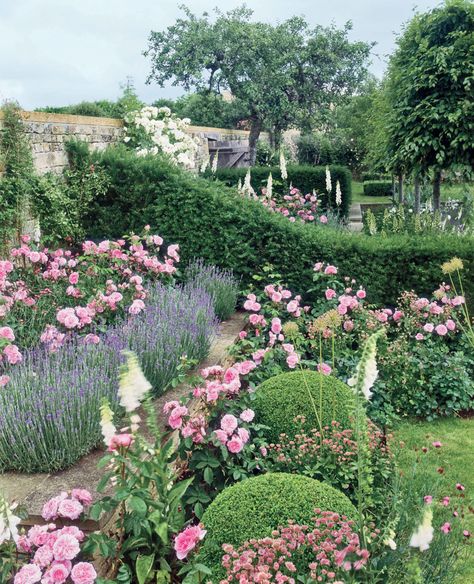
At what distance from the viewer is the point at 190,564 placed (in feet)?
7.17

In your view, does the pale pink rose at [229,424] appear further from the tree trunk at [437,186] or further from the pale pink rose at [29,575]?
the tree trunk at [437,186]

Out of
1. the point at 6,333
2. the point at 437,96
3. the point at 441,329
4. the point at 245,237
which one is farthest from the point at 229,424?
the point at 437,96

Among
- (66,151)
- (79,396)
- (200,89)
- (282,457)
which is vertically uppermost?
(200,89)

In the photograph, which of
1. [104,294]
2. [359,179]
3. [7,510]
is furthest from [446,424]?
[359,179]

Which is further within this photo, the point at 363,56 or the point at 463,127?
the point at 363,56

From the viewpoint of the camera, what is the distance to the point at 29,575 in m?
2.00

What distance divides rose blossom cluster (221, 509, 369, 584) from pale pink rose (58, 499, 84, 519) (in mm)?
603

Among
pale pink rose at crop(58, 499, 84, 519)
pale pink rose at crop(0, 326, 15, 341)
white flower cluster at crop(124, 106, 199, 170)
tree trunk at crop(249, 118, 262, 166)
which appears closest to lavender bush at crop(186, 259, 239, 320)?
pale pink rose at crop(0, 326, 15, 341)

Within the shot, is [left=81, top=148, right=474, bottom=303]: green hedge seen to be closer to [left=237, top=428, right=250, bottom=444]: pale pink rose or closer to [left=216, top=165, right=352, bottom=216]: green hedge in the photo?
[left=237, top=428, right=250, bottom=444]: pale pink rose

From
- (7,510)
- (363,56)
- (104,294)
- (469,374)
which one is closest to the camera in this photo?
(7,510)

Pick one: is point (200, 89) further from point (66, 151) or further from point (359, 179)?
point (66, 151)

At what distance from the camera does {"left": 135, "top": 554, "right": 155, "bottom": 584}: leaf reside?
2145mm

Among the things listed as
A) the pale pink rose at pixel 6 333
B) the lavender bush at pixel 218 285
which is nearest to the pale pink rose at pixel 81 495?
the pale pink rose at pixel 6 333

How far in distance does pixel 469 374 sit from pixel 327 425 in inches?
100
